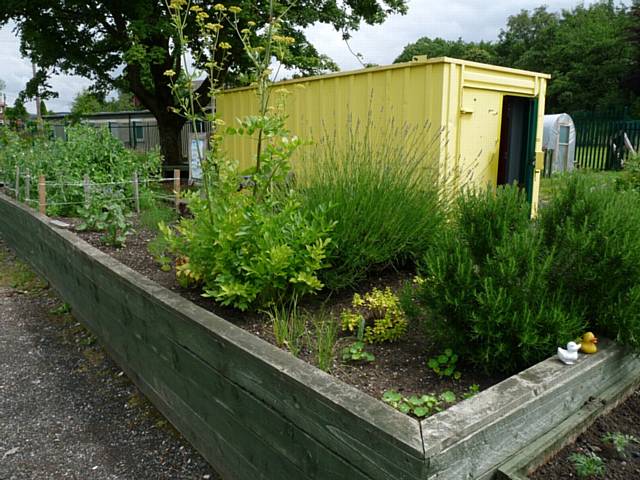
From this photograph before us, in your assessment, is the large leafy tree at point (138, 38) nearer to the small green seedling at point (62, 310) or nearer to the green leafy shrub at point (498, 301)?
the small green seedling at point (62, 310)

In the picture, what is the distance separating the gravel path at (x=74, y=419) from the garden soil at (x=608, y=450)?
1.64 meters

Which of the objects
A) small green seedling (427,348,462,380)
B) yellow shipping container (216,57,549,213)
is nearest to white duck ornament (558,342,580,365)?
small green seedling (427,348,462,380)

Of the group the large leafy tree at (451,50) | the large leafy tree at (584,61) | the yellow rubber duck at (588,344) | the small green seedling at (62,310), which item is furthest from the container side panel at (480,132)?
the large leafy tree at (451,50)

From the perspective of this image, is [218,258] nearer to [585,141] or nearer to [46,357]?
[46,357]

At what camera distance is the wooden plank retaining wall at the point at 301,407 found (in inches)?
64.9

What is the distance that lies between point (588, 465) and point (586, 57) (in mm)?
41433

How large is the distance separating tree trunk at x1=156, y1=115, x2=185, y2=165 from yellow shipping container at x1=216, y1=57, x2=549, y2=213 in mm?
6620

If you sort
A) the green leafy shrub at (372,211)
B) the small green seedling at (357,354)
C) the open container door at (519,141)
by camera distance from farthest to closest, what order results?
the open container door at (519,141) < the green leafy shrub at (372,211) < the small green seedling at (357,354)

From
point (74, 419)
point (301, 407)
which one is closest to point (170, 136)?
point (74, 419)

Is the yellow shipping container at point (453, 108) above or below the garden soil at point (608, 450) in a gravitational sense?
above

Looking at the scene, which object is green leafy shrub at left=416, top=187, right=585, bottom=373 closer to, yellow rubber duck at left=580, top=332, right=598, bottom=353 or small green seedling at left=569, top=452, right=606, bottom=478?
yellow rubber duck at left=580, top=332, right=598, bottom=353

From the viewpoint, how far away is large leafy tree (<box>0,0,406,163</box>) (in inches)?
414

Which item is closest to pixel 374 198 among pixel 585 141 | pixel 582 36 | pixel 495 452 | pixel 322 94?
pixel 495 452

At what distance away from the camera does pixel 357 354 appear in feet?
8.36
